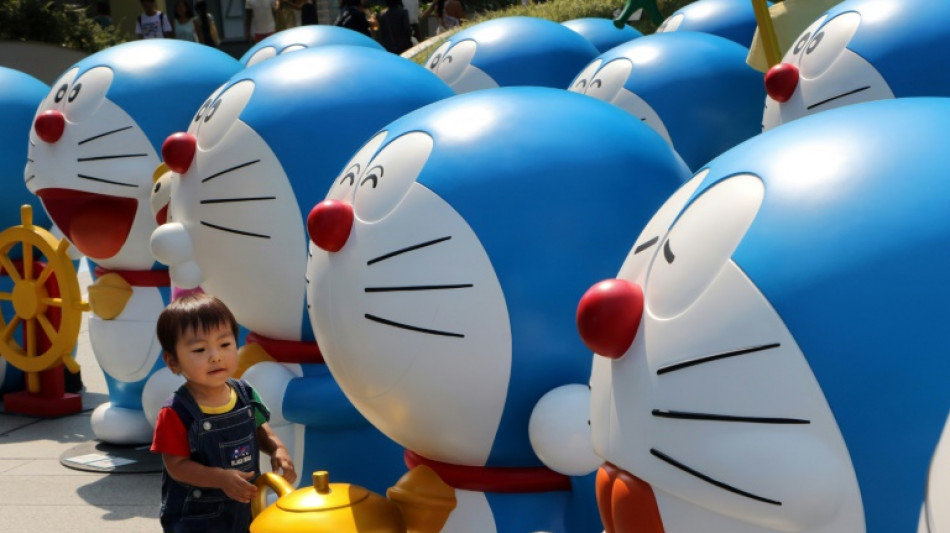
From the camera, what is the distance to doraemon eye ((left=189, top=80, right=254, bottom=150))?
4191 millimetres

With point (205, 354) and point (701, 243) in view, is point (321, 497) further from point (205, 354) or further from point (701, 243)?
point (701, 243)

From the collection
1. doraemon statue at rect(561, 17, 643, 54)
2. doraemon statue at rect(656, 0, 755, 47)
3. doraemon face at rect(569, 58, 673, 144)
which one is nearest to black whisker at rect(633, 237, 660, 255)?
doraemon face at rect(569, 58, 673, 144)

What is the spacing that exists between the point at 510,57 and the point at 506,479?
13.1 ft

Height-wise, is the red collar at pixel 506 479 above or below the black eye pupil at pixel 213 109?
below

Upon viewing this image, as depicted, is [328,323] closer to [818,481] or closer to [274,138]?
[274,138]

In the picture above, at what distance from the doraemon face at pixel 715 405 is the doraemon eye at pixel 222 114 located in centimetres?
235

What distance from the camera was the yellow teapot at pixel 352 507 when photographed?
3068mm

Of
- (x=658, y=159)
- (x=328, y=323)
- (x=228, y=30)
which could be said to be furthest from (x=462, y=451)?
(x=228, y=30)

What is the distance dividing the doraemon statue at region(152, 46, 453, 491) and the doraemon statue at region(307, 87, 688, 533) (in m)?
0.78

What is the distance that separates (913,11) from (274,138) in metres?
2.16

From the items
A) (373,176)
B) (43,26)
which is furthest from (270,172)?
(43,26)

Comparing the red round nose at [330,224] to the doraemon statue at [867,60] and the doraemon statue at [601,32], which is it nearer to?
the doraemon statue at [867,60]

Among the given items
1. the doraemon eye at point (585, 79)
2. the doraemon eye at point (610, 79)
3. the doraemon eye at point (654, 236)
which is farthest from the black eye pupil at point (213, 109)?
the doraemon eye at point (654, 236)

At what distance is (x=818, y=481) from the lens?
5.88ft
